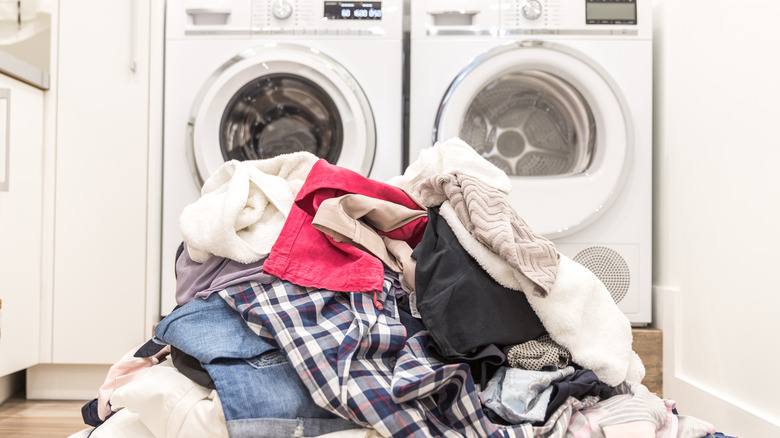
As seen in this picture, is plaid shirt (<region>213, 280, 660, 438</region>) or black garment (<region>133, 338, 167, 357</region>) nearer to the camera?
plaid shirt (<region>213, 280, 660, 438</region>)

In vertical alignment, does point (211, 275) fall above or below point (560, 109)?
below

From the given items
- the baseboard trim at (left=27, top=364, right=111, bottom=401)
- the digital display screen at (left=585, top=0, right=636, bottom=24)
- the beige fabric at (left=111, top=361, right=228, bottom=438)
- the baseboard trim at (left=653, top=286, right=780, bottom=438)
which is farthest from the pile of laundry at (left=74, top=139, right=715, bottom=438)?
the digital display screen at (left=585, top=0, right=636, bottom=24)

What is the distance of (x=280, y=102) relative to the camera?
147cm

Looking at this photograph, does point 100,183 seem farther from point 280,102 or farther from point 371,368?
point 371,368

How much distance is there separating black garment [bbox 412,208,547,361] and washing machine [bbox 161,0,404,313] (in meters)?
0.75

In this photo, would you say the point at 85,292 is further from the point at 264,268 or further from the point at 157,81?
the point at 264,268

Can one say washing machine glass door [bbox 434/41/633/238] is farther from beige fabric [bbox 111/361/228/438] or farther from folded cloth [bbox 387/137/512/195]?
beige fabric [bbox 111/361/228/438]

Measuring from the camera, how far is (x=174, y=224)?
1.41 m

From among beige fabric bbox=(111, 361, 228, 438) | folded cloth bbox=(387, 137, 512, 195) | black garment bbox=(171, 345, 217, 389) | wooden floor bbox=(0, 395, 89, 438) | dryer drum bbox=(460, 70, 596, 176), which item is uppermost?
dryer drum bbox=(460, 70, 596, 176)

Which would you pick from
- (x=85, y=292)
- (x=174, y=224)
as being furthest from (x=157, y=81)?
(x=85, y=292)

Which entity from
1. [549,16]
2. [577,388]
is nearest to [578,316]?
[577,388]

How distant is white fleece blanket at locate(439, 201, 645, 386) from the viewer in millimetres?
666

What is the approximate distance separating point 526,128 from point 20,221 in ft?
4.30

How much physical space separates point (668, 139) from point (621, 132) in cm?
12
